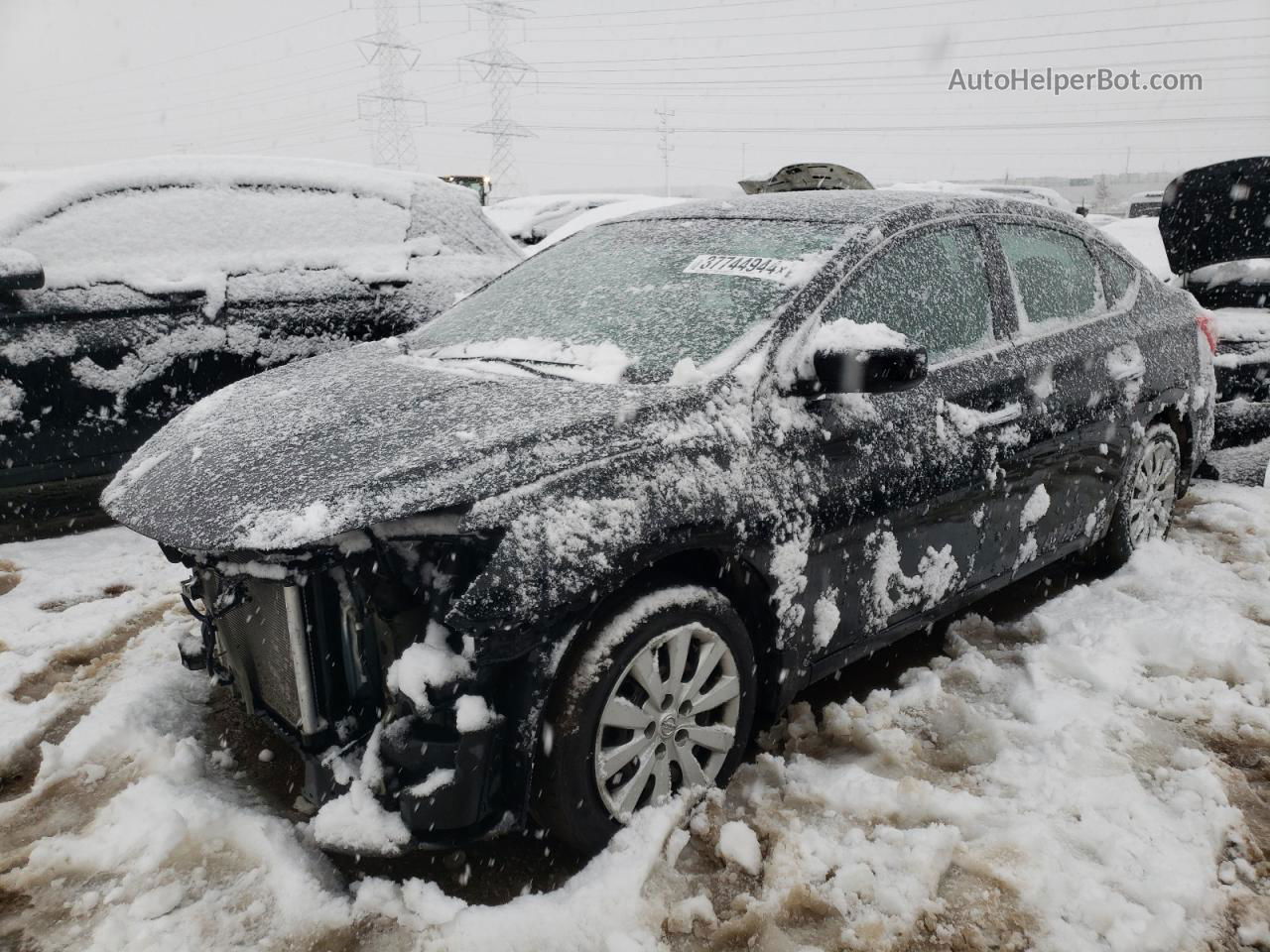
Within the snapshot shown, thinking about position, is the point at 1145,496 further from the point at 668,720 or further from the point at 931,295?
the point at 668,720

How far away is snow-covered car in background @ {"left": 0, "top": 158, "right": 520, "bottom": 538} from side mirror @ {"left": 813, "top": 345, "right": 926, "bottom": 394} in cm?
330

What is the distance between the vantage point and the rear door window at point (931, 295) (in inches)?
109

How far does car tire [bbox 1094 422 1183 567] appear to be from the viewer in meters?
4.00

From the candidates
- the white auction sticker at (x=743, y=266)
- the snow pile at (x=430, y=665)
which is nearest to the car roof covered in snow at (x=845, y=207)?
the white auction sticker at (x=743, y=266)

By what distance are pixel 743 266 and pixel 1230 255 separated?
4.47 meters

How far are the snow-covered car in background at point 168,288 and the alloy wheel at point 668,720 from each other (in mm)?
3255

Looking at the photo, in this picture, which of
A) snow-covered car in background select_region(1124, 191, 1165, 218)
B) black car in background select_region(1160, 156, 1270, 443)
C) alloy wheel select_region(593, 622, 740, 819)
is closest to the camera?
alloy wheel select_region(593, 622, 740, 819)

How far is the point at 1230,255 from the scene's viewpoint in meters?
5.76

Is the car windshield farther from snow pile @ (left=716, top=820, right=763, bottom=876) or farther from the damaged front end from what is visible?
snow pile @ (left=716, top=820, right=763, bottom=876)

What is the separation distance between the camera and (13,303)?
4156 mm

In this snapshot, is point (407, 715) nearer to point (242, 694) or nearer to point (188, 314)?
point (242, 694)

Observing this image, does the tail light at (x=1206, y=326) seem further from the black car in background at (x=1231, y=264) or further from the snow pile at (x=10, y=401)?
the snow pile at (x=10, y=401)

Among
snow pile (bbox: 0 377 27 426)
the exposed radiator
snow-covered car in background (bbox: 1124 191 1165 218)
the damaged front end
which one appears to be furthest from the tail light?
snow-covered car in background (bbox: 1124 191 1165 218)

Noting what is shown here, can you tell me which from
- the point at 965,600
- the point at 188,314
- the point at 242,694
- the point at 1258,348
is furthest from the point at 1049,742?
the point at 188,314
